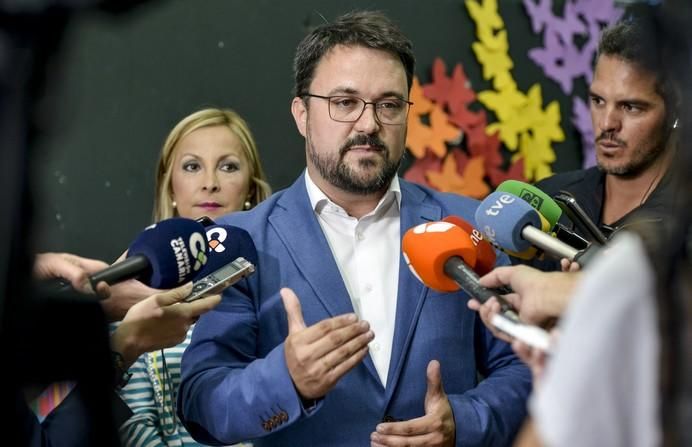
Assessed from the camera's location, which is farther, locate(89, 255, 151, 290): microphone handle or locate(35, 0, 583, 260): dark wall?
locate(35, 0, 583, 260): dark wall

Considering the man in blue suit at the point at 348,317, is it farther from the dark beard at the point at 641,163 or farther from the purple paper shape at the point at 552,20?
the purple paper shape at the point at 552,20

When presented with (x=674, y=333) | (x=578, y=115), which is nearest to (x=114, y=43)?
(x=578, y=115)

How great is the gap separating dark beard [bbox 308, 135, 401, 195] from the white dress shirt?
48 millimetres

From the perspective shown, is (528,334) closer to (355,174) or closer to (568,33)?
(355,174)

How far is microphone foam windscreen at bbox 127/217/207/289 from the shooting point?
1676mm

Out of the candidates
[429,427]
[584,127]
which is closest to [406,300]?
[429,427]

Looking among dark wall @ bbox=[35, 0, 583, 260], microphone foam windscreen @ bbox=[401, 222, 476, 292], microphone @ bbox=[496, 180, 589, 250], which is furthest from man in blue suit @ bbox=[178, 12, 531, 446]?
dark wall @ bbox=[35, 0, 583, 260]

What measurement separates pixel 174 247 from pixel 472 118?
7.86 feet

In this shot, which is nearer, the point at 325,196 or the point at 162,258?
the point at 162,258

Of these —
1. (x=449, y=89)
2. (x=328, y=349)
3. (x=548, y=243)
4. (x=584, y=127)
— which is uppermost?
(x=449, y=89)

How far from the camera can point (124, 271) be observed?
1.62 m

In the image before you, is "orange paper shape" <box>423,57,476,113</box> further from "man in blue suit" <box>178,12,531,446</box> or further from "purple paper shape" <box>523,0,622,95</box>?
"man in blue suit" <box>178,12,531,446</box>

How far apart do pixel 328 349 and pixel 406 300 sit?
0.37 meters

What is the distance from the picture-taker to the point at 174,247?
1.70 metres
